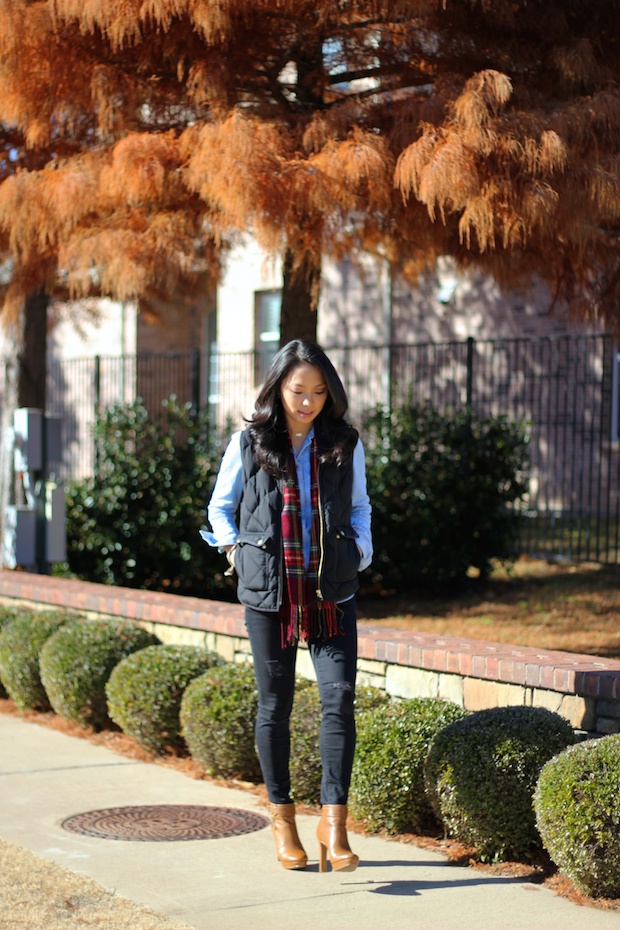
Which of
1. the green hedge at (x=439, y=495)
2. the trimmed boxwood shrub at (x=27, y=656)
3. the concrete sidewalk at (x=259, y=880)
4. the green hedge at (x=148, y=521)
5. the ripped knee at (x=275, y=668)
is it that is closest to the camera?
the concrete sidewalk at (x=259, y=880)

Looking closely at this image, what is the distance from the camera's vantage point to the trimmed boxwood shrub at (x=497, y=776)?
4.60 metres

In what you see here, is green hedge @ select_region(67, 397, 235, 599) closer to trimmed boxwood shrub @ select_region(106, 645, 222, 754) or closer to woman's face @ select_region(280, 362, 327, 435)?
trimmed boxwood shrub @ select_region(106, 645, 222, 754)

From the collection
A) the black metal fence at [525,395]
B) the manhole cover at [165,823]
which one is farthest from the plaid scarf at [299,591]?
the black metal fence at [525,395]

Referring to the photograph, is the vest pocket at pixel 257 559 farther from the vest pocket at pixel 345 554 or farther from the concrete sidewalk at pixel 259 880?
the concrete sidewalk at pixel 259 880

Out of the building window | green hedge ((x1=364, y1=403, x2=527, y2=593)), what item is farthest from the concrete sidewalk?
the building window

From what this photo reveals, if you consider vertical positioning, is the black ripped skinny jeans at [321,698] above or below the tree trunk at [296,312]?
below

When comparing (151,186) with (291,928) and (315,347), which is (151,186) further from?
(291,928)

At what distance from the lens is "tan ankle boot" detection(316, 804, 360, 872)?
13.9 feet

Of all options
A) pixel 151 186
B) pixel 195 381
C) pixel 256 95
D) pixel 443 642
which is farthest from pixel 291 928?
pixel 195 381

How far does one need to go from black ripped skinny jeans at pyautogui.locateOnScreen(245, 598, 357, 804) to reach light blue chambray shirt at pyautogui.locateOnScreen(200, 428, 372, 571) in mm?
278

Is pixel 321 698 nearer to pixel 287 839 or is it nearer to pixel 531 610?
pixel 287 839

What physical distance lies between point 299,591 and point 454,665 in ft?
4.37

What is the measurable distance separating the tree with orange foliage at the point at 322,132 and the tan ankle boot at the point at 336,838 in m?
2.83

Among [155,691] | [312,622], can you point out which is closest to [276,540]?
[312,622]
